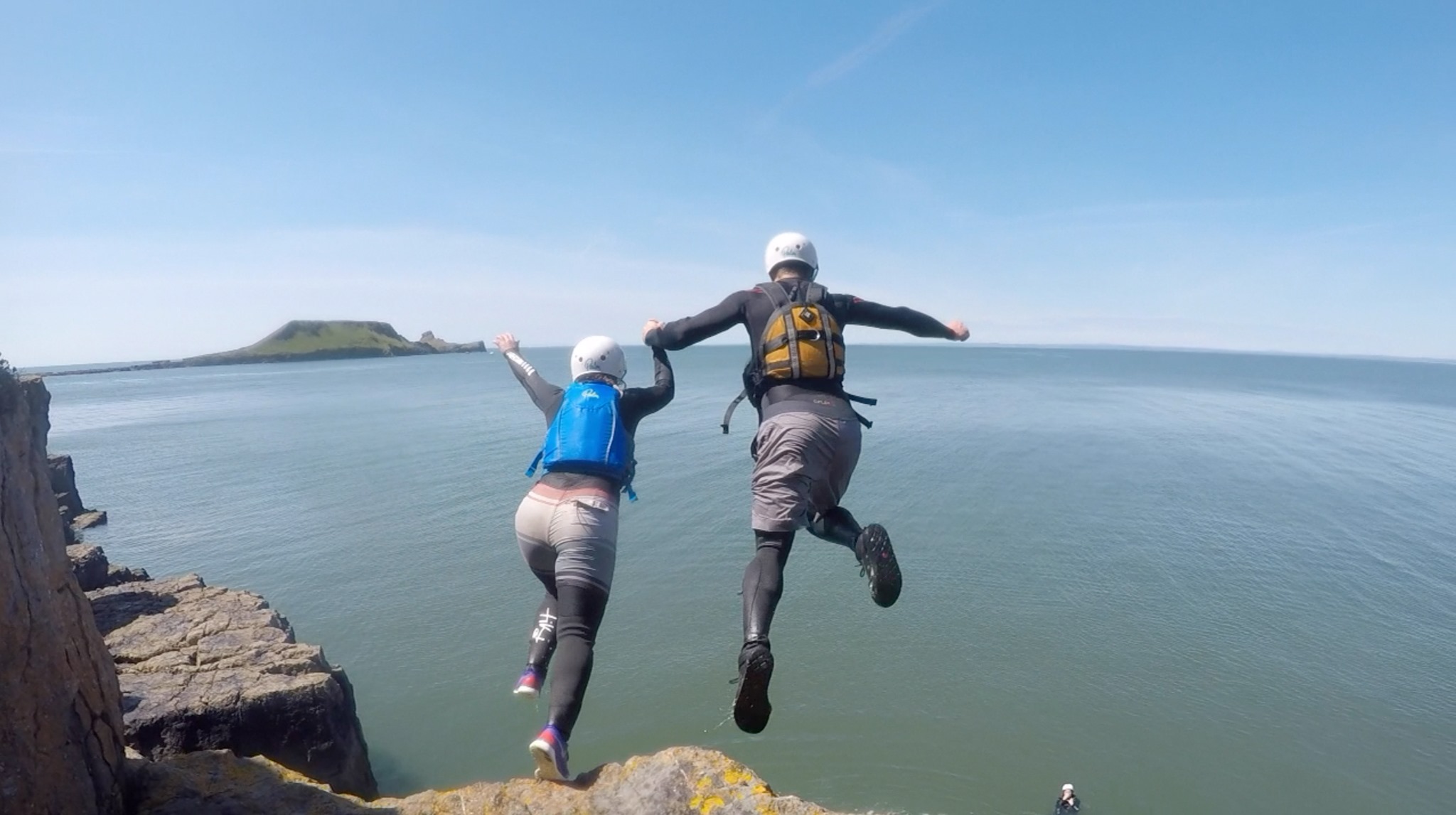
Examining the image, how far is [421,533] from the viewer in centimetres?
2420

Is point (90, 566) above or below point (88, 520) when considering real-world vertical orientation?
above

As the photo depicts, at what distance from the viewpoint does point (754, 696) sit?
422 cm

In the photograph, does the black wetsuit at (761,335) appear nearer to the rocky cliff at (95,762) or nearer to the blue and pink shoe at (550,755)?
the rocky cliff at (95,762)

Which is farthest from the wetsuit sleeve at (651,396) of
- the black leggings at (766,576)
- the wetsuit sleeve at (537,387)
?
the black leggings at (766,576)

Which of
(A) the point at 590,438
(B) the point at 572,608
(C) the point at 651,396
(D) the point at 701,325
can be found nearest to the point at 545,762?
(B) the point at 572,608

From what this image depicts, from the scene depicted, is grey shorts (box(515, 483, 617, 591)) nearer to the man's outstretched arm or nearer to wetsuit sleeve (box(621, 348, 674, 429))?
wetsuit sleeve (box(621, 348, 674, 429))

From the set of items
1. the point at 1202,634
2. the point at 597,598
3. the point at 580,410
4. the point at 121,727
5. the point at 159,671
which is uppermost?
the point at 580,410

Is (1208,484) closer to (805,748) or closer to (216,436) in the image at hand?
(805,748)

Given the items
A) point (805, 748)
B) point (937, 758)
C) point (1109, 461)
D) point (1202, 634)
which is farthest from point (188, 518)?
point (1109, 461)

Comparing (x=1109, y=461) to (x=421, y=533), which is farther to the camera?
(x=1109, y=461)

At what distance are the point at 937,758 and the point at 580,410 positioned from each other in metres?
11.2

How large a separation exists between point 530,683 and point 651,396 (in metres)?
2.08

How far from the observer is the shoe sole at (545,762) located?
14.7 feet

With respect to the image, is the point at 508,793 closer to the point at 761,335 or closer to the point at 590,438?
Answer: the point at 590,438
